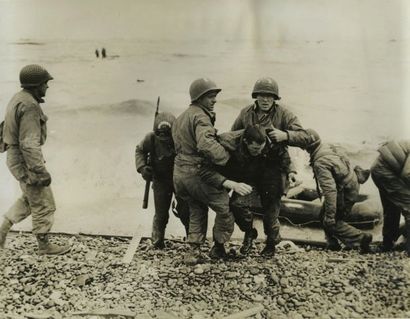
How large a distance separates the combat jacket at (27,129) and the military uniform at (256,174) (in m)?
1.64

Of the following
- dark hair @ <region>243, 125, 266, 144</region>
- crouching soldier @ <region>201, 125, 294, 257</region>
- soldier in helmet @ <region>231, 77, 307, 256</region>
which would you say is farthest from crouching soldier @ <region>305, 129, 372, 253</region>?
dark hair @ <region>243, 125, 266, 144</region>

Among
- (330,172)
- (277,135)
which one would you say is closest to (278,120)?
(277,135)

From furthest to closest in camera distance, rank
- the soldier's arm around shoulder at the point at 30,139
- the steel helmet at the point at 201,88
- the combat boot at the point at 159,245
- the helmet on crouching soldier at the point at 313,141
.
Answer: the combat boot at the point at 159,245
the helmet on crouching soldier at the point at 313,141
the soldier's arm around shoulder at the point at 30,139
the steel helmet at the point at 201,88

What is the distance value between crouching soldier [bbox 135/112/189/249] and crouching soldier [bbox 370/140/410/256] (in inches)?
86.8

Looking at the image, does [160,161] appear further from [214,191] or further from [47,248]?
[47,248]

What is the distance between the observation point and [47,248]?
5070 millimetres

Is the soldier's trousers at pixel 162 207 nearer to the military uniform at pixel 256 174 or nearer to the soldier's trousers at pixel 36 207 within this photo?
the military uniform at pixel 256 174

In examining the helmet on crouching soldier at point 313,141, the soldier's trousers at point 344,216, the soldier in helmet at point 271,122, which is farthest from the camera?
the soldier's trousers at point 344,216

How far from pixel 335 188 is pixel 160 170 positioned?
184 cm

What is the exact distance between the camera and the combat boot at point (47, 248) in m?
5.00

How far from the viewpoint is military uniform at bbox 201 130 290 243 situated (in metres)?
A: 4.39

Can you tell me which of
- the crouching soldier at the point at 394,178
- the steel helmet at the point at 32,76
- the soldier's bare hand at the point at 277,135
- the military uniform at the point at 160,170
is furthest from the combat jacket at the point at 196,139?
the crouching soldier at the point at 394,178

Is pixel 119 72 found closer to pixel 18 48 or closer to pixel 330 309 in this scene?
pixel 18 48

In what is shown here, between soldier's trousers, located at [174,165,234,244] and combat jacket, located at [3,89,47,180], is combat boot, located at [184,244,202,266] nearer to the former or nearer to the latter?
soldier's trousers, located at [174,165,234,244]
